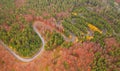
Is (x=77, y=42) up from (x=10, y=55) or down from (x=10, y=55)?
up

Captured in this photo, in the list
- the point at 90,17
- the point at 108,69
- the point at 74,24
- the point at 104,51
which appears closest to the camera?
the point at 108,69

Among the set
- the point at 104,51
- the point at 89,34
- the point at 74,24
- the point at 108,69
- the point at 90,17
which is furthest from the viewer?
the point at 90,17

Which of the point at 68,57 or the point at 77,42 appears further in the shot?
the point at 77,42

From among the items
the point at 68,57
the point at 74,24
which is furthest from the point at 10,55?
the point at 74,24

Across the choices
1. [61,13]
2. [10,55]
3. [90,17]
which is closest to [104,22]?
[90,17]

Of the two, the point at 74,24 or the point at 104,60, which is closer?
the point at 104,60

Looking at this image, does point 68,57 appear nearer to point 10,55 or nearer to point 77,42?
point 77,42

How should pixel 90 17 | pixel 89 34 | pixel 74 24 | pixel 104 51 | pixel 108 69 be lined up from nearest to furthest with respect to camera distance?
pixel 108 69
pixel 104 51
pixel 89 34
pixel 74 24
pixel 90 17

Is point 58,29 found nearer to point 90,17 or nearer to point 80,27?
point 80,27

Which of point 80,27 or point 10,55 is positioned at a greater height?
point 80,27
